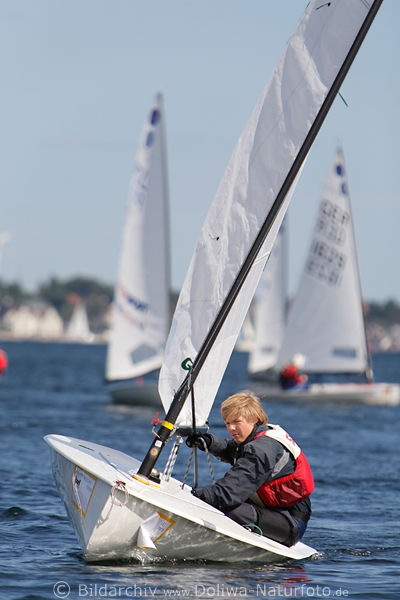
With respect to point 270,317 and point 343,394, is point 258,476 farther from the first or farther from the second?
point 270,317

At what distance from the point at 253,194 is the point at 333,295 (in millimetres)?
18099

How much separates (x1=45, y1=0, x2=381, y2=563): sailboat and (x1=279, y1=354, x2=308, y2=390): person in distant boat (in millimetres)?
17223

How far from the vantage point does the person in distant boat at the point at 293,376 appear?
2391 centimetres

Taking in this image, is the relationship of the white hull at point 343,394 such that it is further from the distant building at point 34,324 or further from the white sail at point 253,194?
the distant building at point 34,324

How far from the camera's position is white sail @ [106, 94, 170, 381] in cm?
2167

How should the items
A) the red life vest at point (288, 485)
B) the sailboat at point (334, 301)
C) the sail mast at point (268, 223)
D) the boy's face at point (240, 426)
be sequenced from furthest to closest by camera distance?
the sailboat at point (334, 301) < the sail mast at point (268, 223) < the red life vest at point (288, 485) < the boy's face at point (240, 426)

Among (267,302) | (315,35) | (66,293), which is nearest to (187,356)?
(315,35)

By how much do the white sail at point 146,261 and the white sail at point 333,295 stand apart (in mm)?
4406

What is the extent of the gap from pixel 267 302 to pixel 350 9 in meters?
27.6

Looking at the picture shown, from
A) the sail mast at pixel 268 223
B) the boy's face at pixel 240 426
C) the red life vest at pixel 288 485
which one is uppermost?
the sail mast at pixel 268 223

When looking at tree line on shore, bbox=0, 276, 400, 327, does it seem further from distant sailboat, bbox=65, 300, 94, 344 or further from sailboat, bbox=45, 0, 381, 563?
sailboat, bbox=45, 0, 381, 563

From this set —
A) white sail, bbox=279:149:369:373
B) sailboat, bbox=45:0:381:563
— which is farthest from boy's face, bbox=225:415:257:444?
white sail, bbox=279:149:369:373

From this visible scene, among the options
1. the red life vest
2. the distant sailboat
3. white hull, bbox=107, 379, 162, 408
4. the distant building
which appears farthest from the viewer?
the distant building

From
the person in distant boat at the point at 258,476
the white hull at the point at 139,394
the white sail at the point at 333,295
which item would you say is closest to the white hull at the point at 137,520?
the person in distant boat at the point at 258,476
